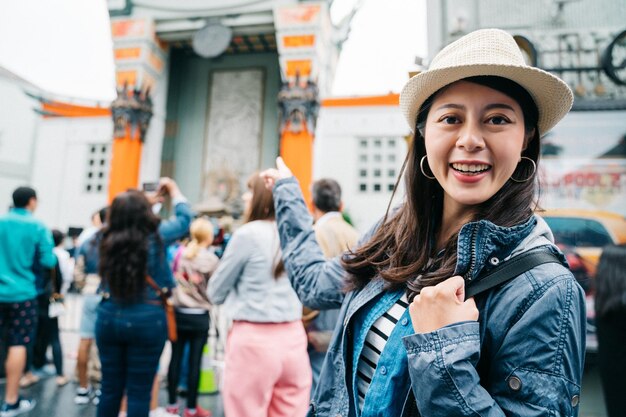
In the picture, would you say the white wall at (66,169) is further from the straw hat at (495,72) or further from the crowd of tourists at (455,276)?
the straw hat at (495,72)

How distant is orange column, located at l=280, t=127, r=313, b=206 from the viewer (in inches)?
471

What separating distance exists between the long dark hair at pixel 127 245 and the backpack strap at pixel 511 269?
86.6 inches

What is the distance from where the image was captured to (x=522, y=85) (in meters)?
0.96

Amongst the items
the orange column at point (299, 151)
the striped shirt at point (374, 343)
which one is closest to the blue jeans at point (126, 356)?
the striped shirt at point (374, 343)

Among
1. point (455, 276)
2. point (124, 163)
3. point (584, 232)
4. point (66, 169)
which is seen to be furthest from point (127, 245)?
point (66, 169)

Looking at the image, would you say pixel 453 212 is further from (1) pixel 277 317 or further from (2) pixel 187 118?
(2) pixel 187 118

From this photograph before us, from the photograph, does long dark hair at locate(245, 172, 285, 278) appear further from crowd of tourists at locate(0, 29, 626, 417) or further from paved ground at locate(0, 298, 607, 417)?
paved ground at locate(0, 298, 607, 417)

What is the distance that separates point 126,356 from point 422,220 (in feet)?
7.05

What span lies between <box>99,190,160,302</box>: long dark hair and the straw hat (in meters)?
2.09

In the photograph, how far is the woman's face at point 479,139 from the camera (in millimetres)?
917

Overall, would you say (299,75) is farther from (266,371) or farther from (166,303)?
(266,371)

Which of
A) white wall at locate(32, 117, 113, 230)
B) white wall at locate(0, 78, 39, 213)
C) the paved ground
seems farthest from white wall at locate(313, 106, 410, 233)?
white wall at locate(0, 78, 39, 213)

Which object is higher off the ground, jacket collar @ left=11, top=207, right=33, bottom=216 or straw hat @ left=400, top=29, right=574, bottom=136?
straw hat @ left=400, top=29, right=574, bottom=136

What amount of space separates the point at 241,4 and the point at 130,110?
4.70m
